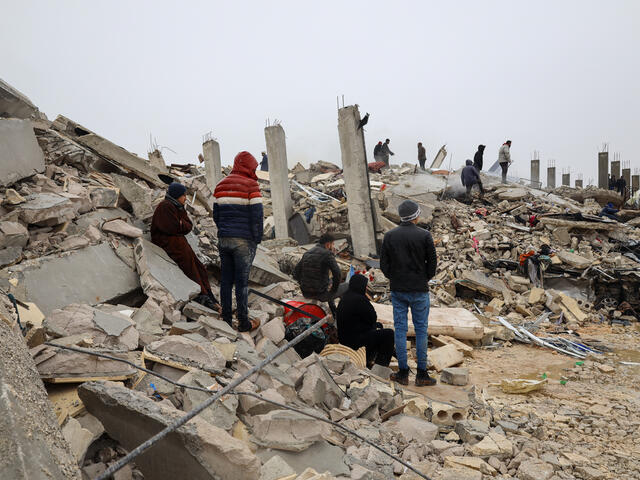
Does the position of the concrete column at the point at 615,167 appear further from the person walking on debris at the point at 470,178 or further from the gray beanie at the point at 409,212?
the gray beanie at the point at 409,212

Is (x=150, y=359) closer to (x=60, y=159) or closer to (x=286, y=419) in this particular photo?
(x=286, y=419)

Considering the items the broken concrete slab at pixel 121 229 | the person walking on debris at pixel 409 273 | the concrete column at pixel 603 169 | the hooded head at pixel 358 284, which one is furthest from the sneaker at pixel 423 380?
the concrete column at pixel 603 169

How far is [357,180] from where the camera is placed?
1043cm

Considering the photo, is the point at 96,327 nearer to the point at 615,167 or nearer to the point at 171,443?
the point at 171,443

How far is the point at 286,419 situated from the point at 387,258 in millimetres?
2279

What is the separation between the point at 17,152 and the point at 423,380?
570 centimetres

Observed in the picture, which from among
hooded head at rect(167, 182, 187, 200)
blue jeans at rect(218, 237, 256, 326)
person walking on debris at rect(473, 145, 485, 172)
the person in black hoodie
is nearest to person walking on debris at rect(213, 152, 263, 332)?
blue jeans at rect(218, 237, 256, 326)

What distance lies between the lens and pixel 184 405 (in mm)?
2658

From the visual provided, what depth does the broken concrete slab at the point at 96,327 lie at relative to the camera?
326 centimetres

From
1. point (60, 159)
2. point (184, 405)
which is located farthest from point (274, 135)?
point (184, 405)

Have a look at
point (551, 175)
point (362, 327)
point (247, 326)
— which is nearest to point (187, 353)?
point (247, 326)

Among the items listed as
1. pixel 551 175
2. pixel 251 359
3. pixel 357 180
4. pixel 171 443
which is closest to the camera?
pixel 171 443

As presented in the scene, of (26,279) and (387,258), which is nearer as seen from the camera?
(26,279)

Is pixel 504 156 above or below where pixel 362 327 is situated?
above
